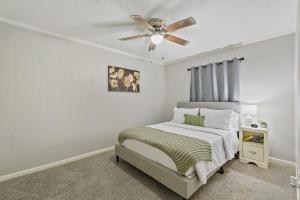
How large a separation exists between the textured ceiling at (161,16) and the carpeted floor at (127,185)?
7.89ft

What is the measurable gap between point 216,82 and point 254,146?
5.11ft

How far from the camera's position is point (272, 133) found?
2.62 meters

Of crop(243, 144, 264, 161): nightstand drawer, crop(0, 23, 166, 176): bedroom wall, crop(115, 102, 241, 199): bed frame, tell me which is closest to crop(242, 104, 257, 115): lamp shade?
crop(243, 144, 264, 161): nightstand drawer

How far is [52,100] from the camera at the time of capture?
250 centimetres

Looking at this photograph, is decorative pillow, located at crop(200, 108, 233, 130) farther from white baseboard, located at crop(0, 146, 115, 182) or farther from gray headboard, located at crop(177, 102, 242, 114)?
white baseboard, located at crop(0, 146, 115, 182)

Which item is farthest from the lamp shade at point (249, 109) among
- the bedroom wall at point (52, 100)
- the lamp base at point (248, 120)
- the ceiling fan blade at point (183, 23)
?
the bedroom wall at point (52, 100)

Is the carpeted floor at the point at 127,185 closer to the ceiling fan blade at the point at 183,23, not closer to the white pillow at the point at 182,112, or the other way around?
the white pillow at the point at 182,112

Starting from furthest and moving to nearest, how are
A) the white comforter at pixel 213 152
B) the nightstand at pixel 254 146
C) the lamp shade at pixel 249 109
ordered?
the lamp shade at pixel 249 109 < the nightstand at pixel 254 146 < the white comforter at pixel 213 152

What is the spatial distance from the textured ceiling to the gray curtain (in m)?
0.62

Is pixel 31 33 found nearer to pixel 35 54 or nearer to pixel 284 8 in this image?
pixel 35 54

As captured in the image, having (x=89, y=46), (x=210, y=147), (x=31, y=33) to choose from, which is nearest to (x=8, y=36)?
(x=31, y=33)

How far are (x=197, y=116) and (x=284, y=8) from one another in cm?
213

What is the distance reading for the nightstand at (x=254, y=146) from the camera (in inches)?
93.0

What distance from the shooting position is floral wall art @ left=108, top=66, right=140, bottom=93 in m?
3.31
